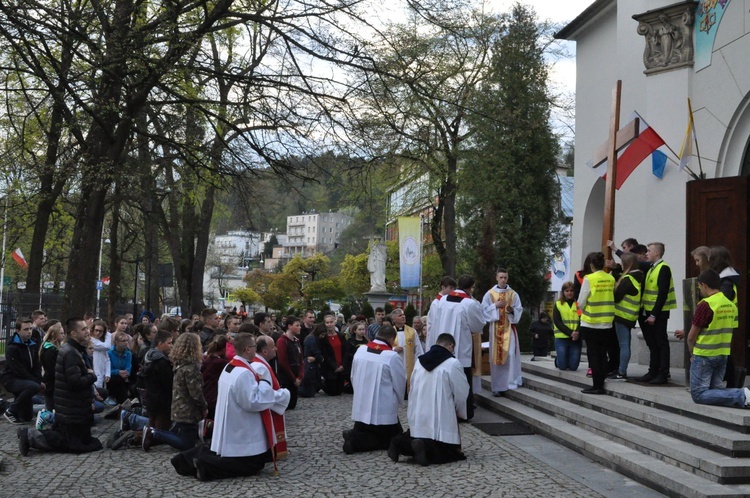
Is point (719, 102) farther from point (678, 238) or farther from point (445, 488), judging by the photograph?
point (445, 488)

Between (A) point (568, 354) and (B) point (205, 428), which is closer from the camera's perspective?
(B) point (205, 428)

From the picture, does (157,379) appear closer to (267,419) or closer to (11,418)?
(267,419)

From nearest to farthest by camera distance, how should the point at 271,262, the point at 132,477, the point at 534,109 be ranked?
the point at 132,477
the point at 534,109
the point at 271,262

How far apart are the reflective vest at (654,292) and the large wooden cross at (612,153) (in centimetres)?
119

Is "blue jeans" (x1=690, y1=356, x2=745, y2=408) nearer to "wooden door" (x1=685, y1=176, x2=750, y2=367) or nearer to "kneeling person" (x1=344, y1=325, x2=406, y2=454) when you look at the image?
"wooden door" (x1=685, y1=176, x2=750, y2=367)

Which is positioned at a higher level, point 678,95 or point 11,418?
point 678,95

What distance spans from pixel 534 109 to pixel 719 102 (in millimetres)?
22387

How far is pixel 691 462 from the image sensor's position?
25.6 feet

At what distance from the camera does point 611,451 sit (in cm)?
893

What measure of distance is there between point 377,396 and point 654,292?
3.71 metres

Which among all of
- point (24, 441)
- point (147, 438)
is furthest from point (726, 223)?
point (24, 441)

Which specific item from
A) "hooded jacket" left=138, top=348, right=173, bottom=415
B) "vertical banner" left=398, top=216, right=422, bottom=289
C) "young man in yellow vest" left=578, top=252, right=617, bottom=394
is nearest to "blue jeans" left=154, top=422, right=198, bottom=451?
"hooded jacket" left=138, top=348, right=173, bottom=415

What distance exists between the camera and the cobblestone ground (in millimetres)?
8070

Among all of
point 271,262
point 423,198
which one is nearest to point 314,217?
point 271,262
